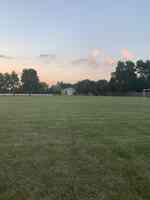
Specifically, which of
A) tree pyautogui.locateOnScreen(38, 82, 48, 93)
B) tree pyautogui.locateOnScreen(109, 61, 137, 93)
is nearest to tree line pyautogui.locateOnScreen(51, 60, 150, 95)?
tree pyautogui.locateOnScreen(109, 61, 137, 93)

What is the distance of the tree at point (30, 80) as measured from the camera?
352 ft

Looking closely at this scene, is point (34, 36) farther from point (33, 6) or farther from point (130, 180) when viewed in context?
point (130, 180)

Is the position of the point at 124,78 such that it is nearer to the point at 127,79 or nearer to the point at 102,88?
the point at 127,79

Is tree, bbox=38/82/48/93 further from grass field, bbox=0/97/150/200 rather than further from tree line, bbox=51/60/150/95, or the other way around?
grass field, bbox=0/97/150/200

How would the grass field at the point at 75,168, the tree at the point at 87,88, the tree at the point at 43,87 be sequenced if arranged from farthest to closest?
the tree at the point at 43,87, the tree at the point at 87,88, the grass field at the point at 75,168

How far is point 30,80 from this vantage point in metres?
108

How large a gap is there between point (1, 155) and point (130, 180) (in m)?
2.35

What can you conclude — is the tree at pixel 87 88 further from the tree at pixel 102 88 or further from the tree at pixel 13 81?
the tree at pixel 13 81

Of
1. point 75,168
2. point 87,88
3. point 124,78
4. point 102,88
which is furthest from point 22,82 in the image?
point 75,168

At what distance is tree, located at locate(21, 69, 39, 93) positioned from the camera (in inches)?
4220

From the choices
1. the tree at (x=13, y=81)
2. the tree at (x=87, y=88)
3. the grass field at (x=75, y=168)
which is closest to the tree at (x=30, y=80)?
the tree at (x=13, y=81)

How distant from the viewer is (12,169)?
3.74 m

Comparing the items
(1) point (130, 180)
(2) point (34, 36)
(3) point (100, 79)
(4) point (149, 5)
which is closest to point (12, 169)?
(1) point (130, 180)

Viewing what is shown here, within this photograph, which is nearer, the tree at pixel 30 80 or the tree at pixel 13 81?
the tree at pixel 30 80
